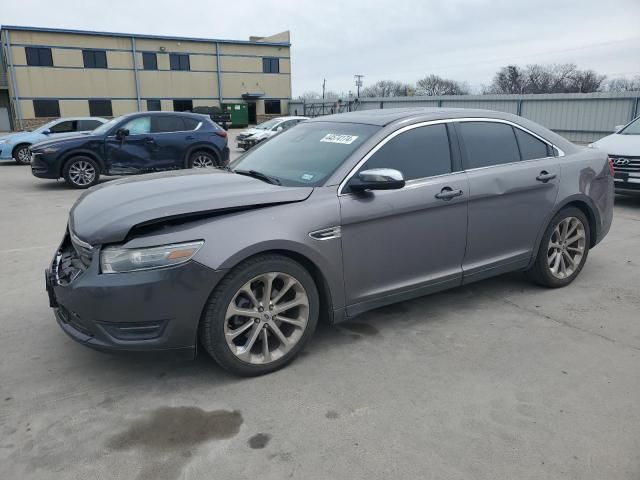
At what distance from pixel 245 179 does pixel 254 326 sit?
1129 millimetres

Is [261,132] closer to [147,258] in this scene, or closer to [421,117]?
[421,117]

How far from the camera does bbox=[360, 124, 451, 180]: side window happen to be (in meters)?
3.75

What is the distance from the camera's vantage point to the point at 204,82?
47.2 meters

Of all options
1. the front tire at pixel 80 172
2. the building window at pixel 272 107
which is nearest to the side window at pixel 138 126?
the front tire at pixel 80 172

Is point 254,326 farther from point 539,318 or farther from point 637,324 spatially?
point 637,324

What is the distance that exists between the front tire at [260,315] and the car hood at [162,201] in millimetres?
397

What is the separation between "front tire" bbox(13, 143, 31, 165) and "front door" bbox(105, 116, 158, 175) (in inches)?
265

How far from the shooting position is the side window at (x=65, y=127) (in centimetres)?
1551

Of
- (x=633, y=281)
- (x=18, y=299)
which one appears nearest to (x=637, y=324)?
(x=633, y=281)

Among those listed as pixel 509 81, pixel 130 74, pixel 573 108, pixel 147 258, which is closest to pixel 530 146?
pixel 147 258

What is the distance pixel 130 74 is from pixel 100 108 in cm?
378

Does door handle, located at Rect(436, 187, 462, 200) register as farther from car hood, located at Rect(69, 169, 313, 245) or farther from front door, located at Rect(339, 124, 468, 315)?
car hood, located at Rect(69, 169, 313, 245)

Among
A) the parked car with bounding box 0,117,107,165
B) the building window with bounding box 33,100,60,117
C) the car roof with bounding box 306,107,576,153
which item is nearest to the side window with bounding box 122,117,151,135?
the parked car with bounding box 0,117,107,165

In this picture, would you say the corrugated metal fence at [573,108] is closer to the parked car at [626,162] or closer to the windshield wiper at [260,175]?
the parked car at [626,162]
